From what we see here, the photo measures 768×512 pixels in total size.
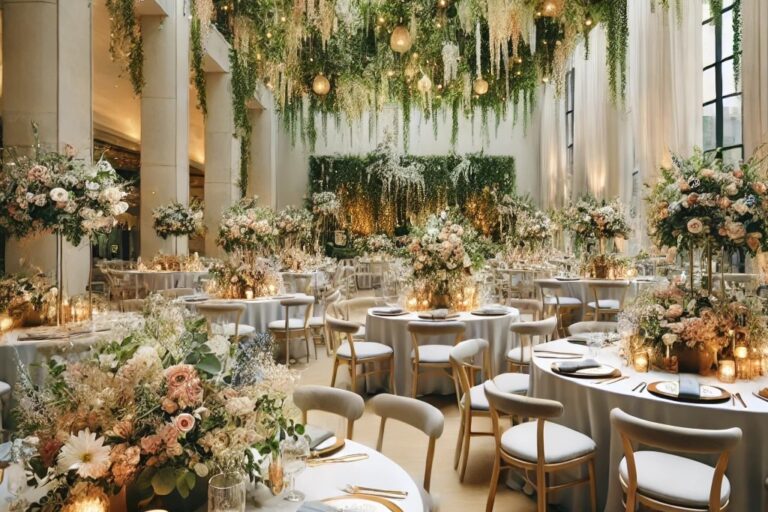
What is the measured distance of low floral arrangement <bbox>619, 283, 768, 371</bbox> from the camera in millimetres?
2980

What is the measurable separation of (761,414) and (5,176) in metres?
4.65

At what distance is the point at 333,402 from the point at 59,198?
8.27 ft

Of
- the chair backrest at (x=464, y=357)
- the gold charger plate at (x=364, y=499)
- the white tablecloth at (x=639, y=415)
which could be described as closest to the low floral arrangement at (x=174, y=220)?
the chair backrest at (x=464, y=357)

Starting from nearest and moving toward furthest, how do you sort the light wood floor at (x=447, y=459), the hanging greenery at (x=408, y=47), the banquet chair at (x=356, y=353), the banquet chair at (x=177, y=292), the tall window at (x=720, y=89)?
the light wood floor at (x=447, y=459) < the banquet chair at (x=356, y=353) < the banquet chair at (x=177, y=292) < the tall window at (x=720, y=89) < the hanging greenery at (x=408, y=47)

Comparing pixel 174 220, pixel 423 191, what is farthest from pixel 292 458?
pixel 423 191

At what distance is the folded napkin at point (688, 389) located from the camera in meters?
2.49

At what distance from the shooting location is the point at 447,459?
12.6 ft

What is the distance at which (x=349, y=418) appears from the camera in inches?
95.7

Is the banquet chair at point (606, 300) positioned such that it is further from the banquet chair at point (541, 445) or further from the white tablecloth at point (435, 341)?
the banquet chair at point (541, 445)

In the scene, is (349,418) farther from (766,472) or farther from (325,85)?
(325,85)

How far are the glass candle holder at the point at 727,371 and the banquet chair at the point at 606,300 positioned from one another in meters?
3.79

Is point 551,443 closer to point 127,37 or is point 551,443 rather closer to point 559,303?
point 559,303

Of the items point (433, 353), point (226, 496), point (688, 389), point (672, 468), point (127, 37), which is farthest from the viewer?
point (127, 37)

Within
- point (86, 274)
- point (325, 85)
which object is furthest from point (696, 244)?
point (325, 85)
